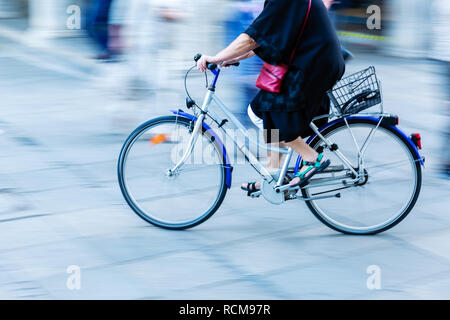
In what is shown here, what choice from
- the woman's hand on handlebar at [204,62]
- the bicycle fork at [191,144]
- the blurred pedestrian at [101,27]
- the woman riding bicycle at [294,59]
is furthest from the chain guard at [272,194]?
the blurred pedestrian at [101,27]

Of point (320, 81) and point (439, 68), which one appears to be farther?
point (439, 68)

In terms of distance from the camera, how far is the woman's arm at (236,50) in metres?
4.14

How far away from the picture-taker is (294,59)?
4188 millimetres

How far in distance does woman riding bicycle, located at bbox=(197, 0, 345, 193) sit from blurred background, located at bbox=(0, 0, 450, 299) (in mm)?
688

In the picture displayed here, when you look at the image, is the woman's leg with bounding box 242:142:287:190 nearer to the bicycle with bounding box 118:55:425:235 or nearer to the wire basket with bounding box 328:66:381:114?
the bicycle with bounding box 118:55:425:235

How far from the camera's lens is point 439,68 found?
18.6 ft

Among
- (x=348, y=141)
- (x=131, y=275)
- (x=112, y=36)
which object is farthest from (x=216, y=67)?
(x=112, y=36)

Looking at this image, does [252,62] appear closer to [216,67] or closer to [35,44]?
[216,67]

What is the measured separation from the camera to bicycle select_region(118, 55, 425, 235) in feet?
14.4

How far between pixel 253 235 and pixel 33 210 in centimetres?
150

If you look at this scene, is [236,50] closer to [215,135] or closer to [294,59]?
[294,59]

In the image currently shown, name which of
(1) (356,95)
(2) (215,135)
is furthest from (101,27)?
(1) (356,95)

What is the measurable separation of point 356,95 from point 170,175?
125 cm

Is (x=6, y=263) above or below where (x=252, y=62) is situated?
below
